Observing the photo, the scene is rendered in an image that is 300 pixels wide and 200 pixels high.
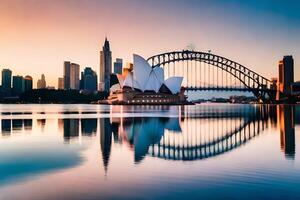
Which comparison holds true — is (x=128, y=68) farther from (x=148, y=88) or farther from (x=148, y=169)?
(x=148, y=169)

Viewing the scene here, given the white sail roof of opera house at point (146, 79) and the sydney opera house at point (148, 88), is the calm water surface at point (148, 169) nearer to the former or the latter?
the white sail roof of opera house at point (146, 79)

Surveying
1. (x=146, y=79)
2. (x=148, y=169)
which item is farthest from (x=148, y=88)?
(x=148, y=169)

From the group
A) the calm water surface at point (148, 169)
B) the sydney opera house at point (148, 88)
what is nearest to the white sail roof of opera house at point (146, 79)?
the sydney opera house at point (148, 88)

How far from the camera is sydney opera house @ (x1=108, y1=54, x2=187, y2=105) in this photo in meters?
137

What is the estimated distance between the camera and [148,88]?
461ft

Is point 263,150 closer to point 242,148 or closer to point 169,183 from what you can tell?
point 242,148

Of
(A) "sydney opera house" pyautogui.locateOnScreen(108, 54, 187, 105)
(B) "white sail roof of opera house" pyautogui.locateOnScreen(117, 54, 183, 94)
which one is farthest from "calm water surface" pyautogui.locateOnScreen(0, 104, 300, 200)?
(A) "sydney opera house" pyautogui.locateOnScreen(108, 54, 187, 105)

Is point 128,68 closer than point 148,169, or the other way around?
point 148,169

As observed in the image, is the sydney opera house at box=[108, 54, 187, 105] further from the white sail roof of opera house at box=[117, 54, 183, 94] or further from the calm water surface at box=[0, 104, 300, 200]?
the calm water surface at box=[0, 104, 300, 200]

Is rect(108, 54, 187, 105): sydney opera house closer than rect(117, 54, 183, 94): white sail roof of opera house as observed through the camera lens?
No

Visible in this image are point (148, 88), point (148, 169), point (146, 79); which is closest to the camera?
point (148, 169)

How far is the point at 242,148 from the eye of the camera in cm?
2047

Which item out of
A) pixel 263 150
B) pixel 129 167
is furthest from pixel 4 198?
pixel 263 150

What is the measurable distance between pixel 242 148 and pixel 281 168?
6408mm
